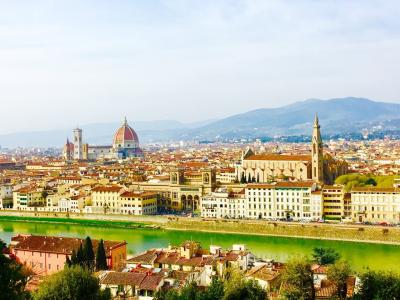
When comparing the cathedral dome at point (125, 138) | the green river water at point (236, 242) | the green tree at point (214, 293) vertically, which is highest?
the cathedral dome at point (125, 138)

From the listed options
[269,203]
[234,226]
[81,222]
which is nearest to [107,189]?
[81,222]

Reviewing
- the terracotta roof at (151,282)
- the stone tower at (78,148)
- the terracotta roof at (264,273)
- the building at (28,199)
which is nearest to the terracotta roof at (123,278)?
the terracotta roof at (151,282)

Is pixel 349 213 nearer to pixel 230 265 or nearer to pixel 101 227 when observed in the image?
pixel 101 227

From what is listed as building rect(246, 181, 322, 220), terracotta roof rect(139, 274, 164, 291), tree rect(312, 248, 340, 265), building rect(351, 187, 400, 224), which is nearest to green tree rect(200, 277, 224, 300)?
terracotta roof rect(139, 274, 164, 291)

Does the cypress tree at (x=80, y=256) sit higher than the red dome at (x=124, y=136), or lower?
lower

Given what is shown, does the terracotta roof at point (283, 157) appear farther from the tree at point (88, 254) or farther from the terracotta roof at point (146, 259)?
the tree at point (88, 254)

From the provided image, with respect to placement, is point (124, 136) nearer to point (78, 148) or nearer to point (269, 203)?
point (78, 148)
